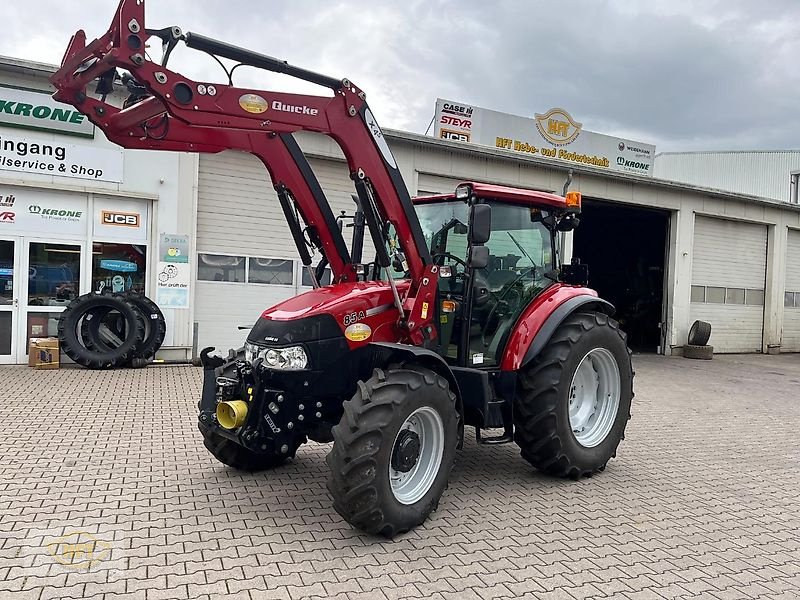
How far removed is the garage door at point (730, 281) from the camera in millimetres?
16812

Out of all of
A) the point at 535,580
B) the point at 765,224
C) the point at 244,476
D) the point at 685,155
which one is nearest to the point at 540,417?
the point at 535,580

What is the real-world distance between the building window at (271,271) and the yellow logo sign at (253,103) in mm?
7950

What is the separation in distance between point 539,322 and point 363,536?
6.86 feet

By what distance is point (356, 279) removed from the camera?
16.7 feet

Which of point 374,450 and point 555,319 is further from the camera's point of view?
point 555,319

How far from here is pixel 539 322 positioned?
490 cm

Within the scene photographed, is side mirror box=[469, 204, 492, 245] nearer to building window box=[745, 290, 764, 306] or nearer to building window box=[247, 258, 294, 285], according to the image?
building window box=[247, 258, 294, 285]

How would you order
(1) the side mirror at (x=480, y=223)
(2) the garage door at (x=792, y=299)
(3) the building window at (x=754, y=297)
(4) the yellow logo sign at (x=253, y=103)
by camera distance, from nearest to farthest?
1. (4) the yellow logo sign at (x=253, y=103)
2. (1) the side mirror at (x=480, y=223)
3. (3) the building window at (x=754, y=297)
4. (2) the garage door at (x=792, y=299)

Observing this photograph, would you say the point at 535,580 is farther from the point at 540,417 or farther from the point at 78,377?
the point at 78,377

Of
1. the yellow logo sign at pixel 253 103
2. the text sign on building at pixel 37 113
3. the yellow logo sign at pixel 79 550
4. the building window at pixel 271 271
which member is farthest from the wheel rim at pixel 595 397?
the text sign on building at pixel 37 113

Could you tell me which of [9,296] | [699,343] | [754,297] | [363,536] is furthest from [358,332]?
[754,297]

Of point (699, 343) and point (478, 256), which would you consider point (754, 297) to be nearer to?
point (699, 343)

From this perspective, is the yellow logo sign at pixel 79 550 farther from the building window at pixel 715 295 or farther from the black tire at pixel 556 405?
the building window at pixel 715 295

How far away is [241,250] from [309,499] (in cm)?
766
